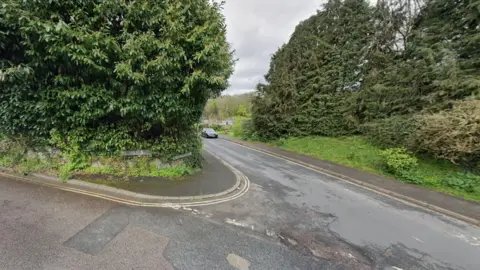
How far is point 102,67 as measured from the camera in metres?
4.57

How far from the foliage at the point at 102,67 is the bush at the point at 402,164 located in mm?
7798

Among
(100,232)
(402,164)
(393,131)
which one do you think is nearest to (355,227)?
(100,232)

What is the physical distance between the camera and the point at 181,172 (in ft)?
20.7

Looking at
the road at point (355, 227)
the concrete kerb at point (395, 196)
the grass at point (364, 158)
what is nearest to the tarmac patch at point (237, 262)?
the road at point (355, 227)

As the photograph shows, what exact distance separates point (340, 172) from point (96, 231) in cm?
888

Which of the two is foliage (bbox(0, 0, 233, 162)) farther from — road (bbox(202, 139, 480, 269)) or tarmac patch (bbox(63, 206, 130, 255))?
road (bbox(202, 139, 480, 269))

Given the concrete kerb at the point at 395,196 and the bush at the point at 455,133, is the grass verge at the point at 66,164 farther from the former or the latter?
the bush at the point at 455,133

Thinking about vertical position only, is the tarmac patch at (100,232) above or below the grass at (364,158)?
below

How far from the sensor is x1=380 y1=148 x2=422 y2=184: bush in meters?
7.64

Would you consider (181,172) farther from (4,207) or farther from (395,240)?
(395,240)

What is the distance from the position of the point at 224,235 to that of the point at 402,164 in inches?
→ 316

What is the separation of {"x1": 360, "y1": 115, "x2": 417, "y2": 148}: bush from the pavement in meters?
4.62

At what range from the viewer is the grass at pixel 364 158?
715cm

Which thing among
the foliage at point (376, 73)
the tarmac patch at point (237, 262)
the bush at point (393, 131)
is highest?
the foliage at point (376, 73)
